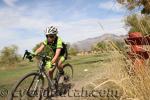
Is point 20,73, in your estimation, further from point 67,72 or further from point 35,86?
point 35,86

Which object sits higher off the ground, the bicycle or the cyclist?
the cyclist

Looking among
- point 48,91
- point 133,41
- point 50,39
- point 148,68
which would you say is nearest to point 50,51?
point 50,39

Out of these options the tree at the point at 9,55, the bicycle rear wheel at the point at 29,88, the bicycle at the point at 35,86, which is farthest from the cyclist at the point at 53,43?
the tree at the point at 9,55

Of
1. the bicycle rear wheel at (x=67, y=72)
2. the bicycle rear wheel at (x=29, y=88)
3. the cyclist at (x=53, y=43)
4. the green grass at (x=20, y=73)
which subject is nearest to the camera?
the bicycle rear wheel at (x=29, y=88)

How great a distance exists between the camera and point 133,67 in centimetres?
596

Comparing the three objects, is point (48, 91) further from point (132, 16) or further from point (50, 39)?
point (132, 16)

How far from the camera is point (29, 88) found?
7938 mm

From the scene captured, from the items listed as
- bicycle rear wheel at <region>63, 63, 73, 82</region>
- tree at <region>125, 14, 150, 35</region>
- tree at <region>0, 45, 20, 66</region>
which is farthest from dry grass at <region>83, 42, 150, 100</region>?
tree at <region>0, 45, 20, 66</region>

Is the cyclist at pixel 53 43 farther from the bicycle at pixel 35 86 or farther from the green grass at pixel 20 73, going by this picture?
the green grass at pixel 20 73

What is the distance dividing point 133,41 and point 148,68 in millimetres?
1022

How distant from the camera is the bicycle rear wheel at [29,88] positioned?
24.5 feet

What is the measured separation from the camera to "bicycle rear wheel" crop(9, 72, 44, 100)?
7.48 m

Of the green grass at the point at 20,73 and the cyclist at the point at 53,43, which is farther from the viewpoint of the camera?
the green grass at the point at 20,73

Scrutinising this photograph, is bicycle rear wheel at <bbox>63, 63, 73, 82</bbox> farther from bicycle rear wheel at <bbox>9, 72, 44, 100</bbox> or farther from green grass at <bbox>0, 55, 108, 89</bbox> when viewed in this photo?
bicycle rear wheel at <bbox>9, 72, 44, 100</bbox>
